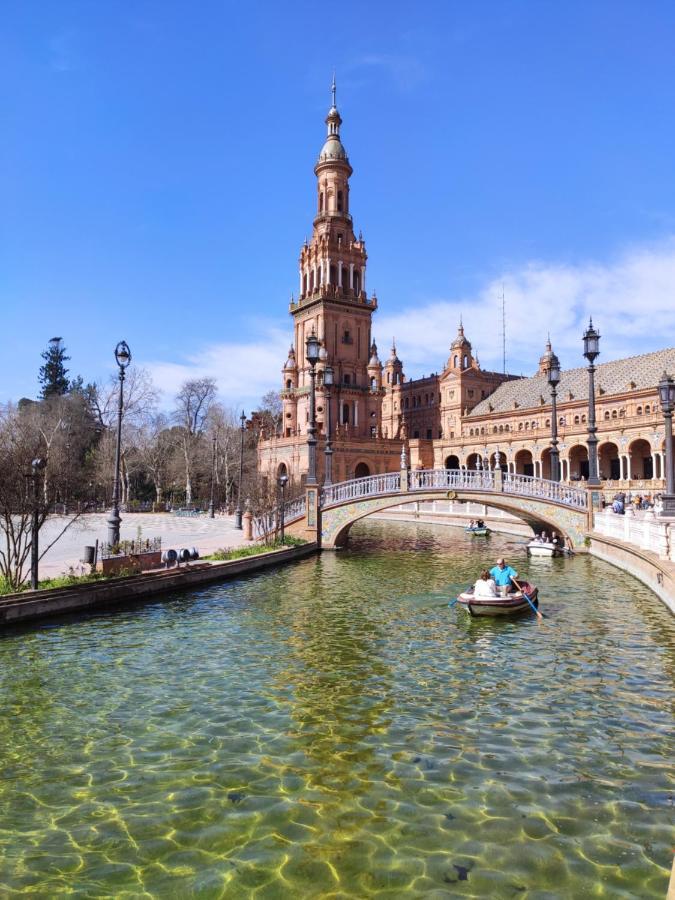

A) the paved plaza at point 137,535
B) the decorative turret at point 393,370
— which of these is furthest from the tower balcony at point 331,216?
the paved plaza at point 137,535

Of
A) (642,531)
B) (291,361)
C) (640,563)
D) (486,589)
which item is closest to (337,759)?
(486,589)

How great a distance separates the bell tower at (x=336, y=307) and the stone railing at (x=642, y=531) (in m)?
46.8

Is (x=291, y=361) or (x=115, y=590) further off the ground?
(x=291, y=361)

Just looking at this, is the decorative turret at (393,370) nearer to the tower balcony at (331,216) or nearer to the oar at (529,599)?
the tower balcony at (331,216)

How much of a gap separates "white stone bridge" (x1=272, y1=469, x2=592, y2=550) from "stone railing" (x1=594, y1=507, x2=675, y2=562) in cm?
152

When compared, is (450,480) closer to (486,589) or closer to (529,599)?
(529,599)

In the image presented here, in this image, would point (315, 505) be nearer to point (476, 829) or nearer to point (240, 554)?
point (240, 554)

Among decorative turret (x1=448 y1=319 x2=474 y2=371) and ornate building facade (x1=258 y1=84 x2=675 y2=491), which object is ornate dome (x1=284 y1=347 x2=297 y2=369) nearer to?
ornate building facade (x1=258 y1=84 x2=675 y2=491)

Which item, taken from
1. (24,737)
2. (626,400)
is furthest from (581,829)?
(626,400)

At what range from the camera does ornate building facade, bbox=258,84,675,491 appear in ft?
217

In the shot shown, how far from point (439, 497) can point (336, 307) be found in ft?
155

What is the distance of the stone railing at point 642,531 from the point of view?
58.8 ft

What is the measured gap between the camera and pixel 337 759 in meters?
8.09

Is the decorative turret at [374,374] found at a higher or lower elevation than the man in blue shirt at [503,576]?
higher
